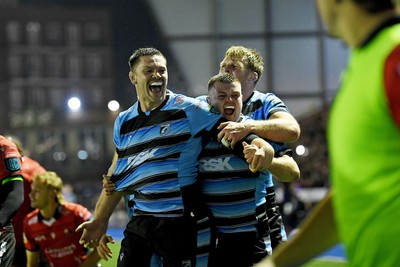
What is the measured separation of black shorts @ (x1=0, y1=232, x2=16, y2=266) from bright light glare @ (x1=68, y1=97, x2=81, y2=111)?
32.4 m

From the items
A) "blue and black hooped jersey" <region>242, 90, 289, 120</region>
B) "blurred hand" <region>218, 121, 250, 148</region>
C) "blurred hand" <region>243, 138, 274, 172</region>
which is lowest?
"blurred hand" <region>243, 138, 274, 172</region>

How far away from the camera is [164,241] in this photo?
15.8ft

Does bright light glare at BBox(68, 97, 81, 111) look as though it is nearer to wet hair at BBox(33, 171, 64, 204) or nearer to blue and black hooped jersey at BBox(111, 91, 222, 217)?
wet hair at BBox(33, 171, 64, 204)

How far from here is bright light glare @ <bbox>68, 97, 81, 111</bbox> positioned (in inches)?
1533

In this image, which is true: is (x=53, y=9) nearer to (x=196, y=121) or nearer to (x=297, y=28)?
(x=297, y=28)

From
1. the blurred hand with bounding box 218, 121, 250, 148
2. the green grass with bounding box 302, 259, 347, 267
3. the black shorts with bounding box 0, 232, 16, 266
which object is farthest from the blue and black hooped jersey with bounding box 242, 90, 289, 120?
the green grass with bounding box 302, 259, 347, 267

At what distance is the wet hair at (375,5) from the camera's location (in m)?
2.09

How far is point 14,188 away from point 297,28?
80.9 feet

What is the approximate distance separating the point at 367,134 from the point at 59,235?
18.3ft

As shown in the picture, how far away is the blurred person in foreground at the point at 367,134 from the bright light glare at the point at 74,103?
121 ft

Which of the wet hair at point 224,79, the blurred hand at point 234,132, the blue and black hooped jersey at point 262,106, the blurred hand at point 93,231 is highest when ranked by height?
the wet hair at point 224,79

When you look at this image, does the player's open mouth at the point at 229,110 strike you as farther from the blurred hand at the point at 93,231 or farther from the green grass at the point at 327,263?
the green grass at the point at 327,263

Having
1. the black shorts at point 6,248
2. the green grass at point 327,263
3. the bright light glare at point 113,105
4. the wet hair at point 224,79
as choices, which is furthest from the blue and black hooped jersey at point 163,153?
the bright light glare at point 113,105

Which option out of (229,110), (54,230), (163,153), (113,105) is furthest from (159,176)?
(113,105)
